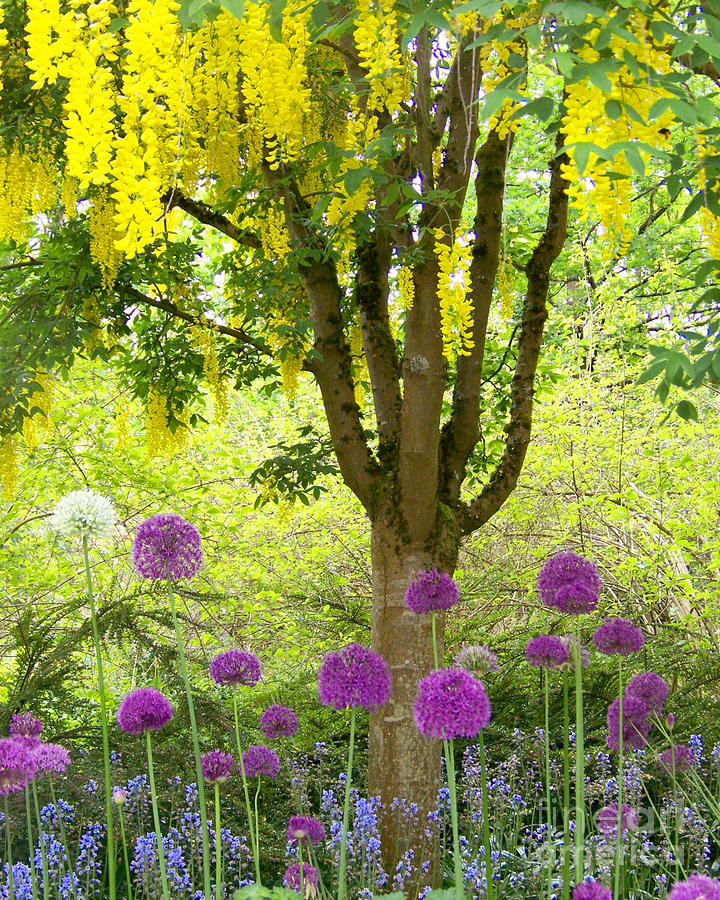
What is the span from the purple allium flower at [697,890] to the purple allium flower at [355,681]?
0.74 meters

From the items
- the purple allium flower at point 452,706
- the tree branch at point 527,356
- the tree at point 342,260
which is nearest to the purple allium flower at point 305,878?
the purple allium flower at point 452,706

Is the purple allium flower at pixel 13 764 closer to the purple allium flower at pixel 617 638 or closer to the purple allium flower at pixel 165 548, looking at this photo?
the purple allium flower at pixel 165 548

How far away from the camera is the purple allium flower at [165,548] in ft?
6.55

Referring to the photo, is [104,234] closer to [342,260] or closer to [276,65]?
[342,260]

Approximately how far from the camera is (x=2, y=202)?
4.36 m

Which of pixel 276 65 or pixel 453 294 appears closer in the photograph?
pixel 276 65

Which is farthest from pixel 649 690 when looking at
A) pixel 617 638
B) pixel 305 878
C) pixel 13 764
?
pixel 13 764

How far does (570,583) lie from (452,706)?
61cm

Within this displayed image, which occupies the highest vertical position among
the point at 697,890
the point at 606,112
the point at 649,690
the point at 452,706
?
the point at 606,112

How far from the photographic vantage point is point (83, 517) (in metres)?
1.82

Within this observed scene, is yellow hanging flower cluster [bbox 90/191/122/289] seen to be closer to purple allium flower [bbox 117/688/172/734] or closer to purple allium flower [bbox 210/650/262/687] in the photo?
purple allium flower [bbox 210/650/262/687]

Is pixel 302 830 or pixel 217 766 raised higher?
pixel 217 766

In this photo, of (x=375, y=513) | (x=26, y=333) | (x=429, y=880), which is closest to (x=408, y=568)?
(x=375, y=513)

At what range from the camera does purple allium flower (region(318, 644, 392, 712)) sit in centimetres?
199
